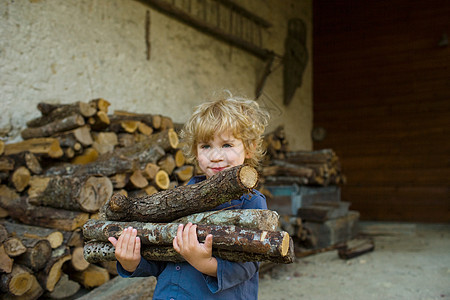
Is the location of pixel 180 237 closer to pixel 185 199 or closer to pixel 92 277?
pixel 185 199

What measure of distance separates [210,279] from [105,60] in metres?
3.51

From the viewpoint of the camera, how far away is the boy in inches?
50.6

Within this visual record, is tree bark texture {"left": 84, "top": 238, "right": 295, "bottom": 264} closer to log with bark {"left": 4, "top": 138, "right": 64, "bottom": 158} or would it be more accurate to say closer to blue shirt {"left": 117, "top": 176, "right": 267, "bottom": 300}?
blue shirt {"left": 117, "top": 176, "right": 267, "bottom": 300}

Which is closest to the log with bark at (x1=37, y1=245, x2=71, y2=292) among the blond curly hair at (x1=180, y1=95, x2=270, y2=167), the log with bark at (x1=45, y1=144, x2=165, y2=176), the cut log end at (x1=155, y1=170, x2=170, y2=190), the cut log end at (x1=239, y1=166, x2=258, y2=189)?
the log with bark at (x1=45, y1=144, x2=165, y2=176)

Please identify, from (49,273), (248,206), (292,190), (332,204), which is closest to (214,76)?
(292,190)

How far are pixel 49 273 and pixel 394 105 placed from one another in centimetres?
683

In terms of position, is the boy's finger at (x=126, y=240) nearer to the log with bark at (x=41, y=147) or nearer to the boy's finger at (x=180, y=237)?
the boy's finger at (x=180, y=237)

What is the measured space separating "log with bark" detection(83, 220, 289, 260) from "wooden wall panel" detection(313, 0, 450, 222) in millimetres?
6643

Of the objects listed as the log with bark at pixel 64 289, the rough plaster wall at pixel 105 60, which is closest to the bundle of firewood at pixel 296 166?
the rough plaster wall at pixel 105 60

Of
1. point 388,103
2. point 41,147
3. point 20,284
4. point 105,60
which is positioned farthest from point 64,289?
point 388,103

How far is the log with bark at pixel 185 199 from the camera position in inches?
51.0

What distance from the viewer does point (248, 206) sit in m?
1.49

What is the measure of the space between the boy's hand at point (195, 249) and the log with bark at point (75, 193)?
4.64ft

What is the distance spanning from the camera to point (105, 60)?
4258mm
